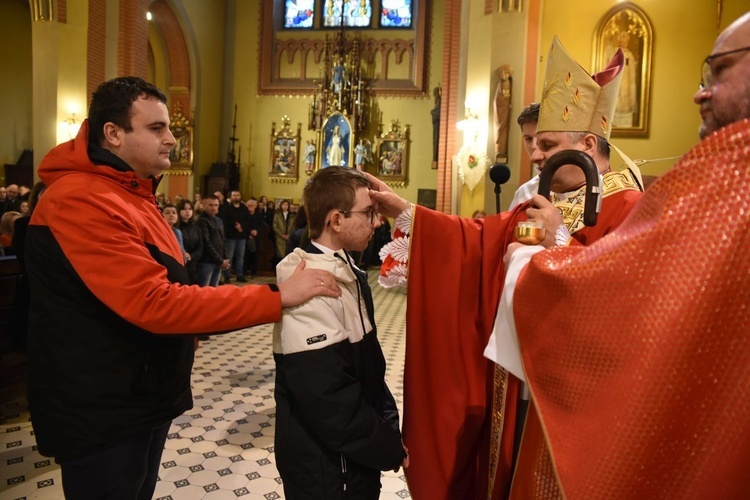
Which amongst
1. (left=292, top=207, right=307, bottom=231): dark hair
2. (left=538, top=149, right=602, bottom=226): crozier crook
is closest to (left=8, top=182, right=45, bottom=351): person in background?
(left=292, top=207, right=307, bottom=231): dark hair

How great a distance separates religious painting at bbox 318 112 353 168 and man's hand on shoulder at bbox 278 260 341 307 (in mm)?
14727

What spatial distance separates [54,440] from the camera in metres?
1.46

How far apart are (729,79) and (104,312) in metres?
1.60

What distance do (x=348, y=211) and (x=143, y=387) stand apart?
31.0 inches

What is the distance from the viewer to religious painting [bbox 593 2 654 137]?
803 centimetres

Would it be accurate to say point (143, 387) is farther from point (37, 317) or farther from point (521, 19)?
point (521, 19)

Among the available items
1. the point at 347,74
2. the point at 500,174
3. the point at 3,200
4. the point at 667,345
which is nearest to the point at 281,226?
the point at 3,200

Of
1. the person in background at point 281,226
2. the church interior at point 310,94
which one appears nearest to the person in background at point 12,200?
the church interior at point 310,94

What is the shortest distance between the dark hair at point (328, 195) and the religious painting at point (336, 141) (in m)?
14.5

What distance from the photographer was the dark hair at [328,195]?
1.64 metres

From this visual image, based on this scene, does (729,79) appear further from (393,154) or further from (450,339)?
(393,154)

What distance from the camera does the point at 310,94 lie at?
55.0ft

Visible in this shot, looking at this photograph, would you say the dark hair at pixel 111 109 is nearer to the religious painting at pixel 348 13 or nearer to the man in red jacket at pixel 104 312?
the man in red jacket at pixel 104 312

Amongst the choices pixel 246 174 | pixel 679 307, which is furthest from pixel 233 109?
pixel 679 307
